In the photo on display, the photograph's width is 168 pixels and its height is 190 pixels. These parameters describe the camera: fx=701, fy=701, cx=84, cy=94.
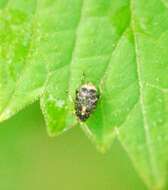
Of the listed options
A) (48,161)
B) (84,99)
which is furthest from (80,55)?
(48,161)

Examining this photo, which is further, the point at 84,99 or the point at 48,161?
the point at 48,161

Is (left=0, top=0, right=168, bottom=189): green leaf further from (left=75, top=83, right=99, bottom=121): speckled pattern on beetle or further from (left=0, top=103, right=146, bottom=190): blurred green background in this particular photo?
(left=0, top=103, right=146, bottom=190): blurred green background

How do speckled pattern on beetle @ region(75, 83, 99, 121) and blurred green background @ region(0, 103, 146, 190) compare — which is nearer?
speckled pattern on beetle @ region(75, 83, 99, 121)

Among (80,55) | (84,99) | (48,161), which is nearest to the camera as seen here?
(80,55)

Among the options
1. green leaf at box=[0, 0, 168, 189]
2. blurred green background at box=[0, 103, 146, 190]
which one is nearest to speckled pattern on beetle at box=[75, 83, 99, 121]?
green leaf at box=[0, 0, 168, 189]

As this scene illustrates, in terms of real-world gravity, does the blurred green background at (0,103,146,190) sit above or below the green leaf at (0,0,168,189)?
below

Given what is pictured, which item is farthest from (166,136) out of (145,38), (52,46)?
(52,46)

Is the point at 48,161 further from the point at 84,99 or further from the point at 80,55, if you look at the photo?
the point at 80,55
